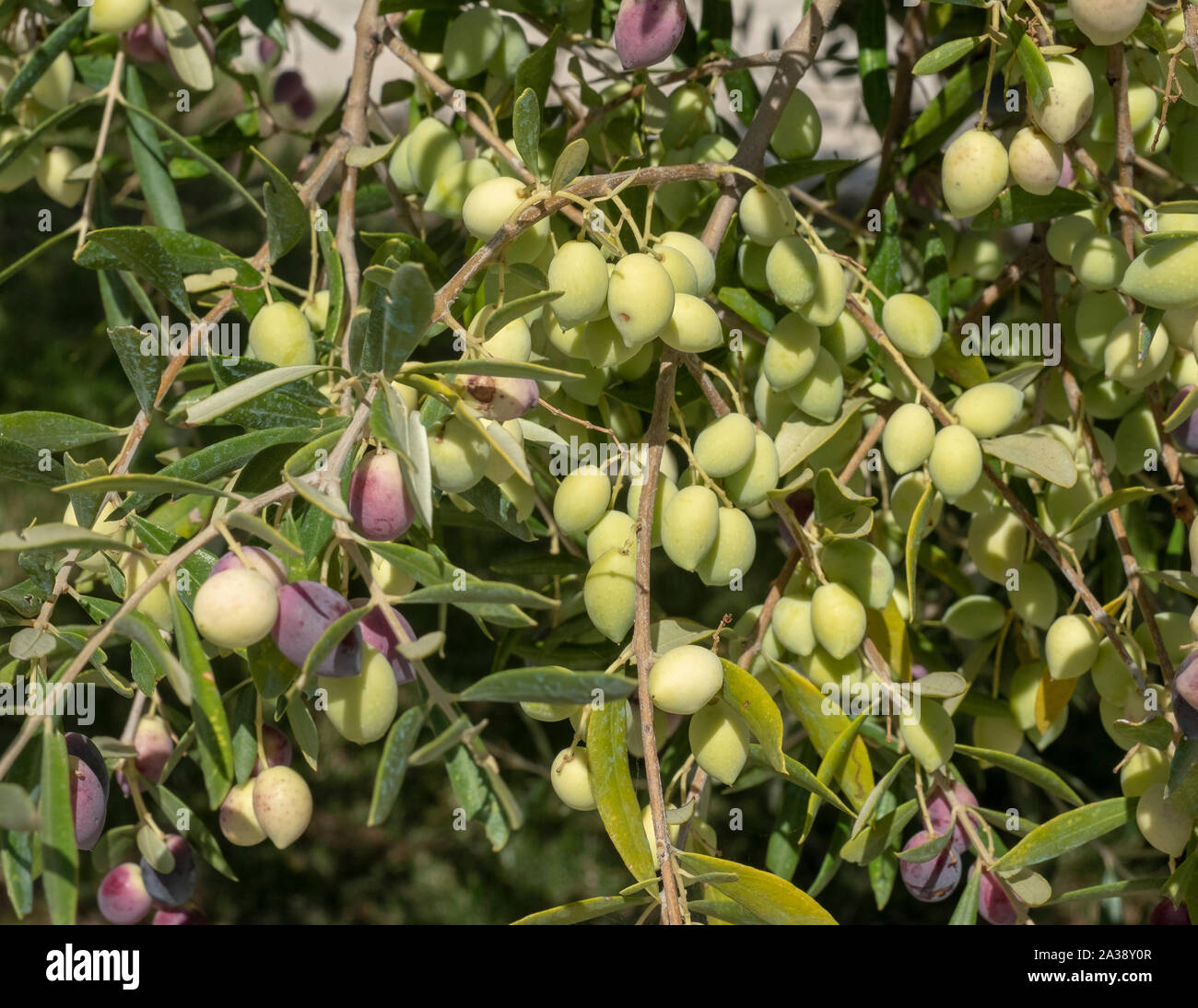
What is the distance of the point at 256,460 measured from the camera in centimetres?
57

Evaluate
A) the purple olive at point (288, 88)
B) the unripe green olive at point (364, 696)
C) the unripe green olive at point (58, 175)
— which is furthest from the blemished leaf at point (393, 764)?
the purple olive at point (288, 88)

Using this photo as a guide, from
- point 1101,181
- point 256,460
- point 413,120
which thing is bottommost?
point 256,460

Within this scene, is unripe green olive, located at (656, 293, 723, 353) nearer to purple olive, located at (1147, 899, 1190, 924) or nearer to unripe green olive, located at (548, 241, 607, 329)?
unripe green olive, located at (548, 241, 607, 329)

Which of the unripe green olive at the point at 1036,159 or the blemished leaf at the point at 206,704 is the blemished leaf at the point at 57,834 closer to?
the blemished leaf at the point at 206,704

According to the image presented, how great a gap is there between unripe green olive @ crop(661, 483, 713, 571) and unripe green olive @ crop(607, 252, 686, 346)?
0.09m

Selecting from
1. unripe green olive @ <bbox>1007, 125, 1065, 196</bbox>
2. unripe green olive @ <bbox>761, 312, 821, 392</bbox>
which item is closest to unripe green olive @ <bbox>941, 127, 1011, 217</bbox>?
unripe green olive @ <bbox>1007, 125, 1065, 196</bbox>

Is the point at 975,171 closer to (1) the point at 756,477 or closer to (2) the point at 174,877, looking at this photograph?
(1) the point at 756,477

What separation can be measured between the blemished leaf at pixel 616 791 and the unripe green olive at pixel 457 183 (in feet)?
1.00

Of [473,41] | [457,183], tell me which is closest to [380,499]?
[457,183]

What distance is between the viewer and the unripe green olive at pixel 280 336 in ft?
2.03

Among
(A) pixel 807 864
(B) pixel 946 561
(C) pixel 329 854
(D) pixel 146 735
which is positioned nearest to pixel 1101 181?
(B) pixel 946 561

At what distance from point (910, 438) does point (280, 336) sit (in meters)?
0.34

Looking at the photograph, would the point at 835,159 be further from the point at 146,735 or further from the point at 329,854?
the point at 329,854

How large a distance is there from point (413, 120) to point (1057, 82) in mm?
458
